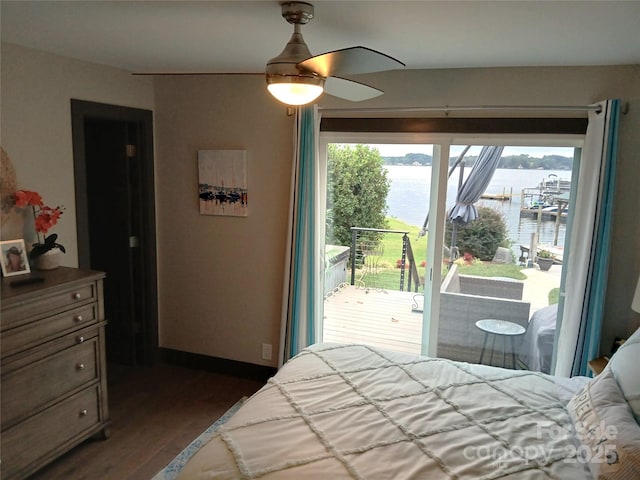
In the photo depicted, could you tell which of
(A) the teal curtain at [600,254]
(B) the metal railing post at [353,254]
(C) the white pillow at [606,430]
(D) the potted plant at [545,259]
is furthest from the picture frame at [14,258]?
(A) the teal curtain at [600,254]

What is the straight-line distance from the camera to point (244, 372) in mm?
3955

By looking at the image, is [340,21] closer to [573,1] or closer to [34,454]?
[573,1]

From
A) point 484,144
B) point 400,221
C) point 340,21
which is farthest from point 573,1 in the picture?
point 400,221

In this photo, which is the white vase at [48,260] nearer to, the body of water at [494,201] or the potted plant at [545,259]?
the body of water at [494,201]

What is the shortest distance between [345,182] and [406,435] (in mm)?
2183

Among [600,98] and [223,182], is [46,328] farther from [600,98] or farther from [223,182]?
[600,98]

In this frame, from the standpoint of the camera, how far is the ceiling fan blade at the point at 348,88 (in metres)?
2.12

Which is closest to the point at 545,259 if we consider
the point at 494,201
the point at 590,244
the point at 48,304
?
the point at 590,244

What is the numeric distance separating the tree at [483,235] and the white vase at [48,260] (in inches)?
104

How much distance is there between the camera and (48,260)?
2793 millimetres

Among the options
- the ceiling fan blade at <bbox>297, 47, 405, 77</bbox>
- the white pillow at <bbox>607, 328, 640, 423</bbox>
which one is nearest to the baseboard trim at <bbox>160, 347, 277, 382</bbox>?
the white pillow at <bbox>607, 328, 640, 423</bbox>

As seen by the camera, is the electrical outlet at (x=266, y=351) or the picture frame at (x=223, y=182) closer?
the picture frame at (x=223, y=182)

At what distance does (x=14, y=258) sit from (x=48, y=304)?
391mm

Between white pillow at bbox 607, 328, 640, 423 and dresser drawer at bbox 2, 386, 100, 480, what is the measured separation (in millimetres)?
2883
